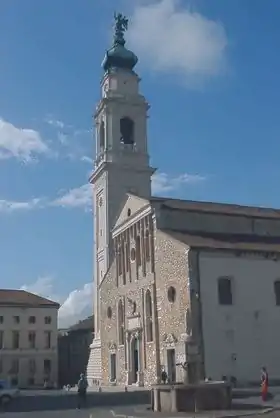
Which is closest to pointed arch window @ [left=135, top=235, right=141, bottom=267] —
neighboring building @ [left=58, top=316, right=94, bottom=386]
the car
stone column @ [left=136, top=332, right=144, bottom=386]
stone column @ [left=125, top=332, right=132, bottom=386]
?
stone column @ [left=136, top=332, right=144, bottom=386]

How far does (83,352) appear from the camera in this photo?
68.1 metres

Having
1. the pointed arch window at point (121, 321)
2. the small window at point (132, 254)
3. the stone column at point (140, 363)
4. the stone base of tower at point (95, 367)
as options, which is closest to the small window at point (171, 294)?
the stone column at point (140, 363)

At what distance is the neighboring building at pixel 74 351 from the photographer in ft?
221

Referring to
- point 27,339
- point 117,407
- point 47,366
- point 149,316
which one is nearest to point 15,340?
point 27,339

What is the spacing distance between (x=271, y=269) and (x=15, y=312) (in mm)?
38859

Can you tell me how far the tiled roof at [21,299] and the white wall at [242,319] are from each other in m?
37.8

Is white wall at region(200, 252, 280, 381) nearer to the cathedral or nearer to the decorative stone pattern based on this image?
the cathedral

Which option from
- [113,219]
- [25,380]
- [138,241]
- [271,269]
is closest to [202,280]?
[271,269]

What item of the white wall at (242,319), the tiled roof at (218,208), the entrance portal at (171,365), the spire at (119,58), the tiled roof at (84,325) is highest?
the spire at (119,58)

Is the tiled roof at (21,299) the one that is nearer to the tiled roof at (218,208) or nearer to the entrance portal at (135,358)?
the entrance portal at (135,358)

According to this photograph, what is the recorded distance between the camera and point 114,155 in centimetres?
5231

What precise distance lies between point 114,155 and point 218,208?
13458mm

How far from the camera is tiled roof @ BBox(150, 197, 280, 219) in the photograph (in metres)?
40.2

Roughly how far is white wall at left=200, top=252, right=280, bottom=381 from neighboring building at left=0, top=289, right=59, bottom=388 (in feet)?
116
